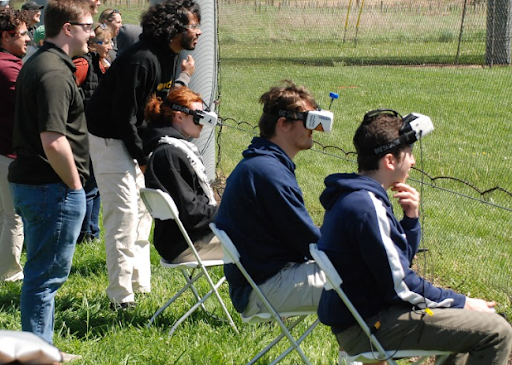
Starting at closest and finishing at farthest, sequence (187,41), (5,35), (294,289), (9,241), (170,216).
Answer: (294,289) < (170,216) < (187,41) < (5,35) < (9,241)

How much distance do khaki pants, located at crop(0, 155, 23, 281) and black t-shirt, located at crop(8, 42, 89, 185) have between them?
1.68m

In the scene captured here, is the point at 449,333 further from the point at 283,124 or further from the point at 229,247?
the point at 283,124

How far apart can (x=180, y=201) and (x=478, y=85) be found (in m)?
5.14

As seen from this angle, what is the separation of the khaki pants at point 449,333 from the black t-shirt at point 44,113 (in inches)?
68.5

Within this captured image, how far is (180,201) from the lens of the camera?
15.4ft

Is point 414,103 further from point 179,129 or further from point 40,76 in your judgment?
point 40,76

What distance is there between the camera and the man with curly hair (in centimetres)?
498

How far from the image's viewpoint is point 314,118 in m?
3.95

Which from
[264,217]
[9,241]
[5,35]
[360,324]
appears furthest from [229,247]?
[5,35]

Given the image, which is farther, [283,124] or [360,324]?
[283,124]

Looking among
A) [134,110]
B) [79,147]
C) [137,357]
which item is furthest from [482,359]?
[134,110]

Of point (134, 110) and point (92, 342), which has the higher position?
point (134, 110)

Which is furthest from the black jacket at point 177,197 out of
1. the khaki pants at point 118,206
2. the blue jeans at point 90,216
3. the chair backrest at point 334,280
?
the blue jeans at point 90,216

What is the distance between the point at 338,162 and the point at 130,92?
4318 millimetres
